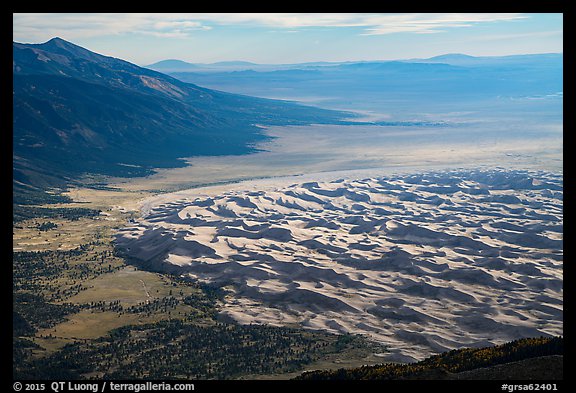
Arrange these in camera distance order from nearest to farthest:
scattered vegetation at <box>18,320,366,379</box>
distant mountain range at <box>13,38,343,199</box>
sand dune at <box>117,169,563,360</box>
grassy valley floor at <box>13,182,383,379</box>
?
scattered vegetation at <box>18,320,366,379</box>
grassy valley floor at <box>13,182,383,379</box>
sand dune at <box>117,169,563,360</box>
distant mountain range at <box>13,38,343,199</box>

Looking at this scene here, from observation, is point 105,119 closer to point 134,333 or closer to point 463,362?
point 134,333

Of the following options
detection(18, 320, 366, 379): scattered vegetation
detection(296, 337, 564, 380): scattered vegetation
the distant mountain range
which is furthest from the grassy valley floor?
the distant mountain range

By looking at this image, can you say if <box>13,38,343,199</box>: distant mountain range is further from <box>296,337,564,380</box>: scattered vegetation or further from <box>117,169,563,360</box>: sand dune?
<box>296,337,564,380</box>: scattered vegetation

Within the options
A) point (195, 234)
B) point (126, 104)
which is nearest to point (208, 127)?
point (126, 104)

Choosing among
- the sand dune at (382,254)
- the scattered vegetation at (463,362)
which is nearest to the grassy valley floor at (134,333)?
the sand dune at (382,254)

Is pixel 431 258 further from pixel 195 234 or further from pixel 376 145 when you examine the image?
pixel 376 145

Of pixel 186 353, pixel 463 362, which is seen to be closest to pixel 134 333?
pixel 186 353

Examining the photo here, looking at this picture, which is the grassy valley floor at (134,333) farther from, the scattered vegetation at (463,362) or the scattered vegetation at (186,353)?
the scattered vegetation at (463,362)
